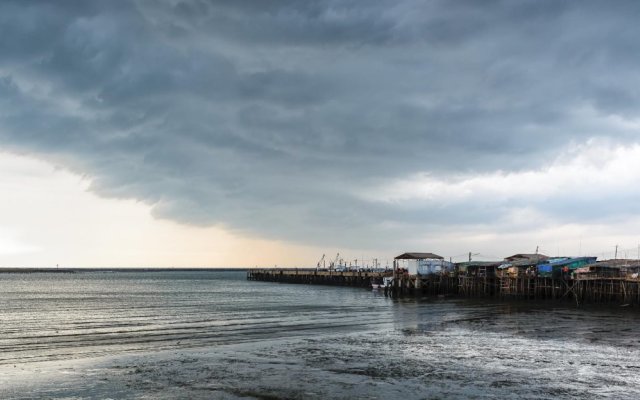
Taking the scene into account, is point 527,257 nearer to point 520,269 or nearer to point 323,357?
point 520,269

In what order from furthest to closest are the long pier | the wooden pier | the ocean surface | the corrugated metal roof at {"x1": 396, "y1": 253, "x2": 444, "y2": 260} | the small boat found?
the wooden pier < the corrugated metal roof at {"x1": 396, "y1": 253, "x2": 444, "y2": 260} < the small boat < the long pier < the ocean surface

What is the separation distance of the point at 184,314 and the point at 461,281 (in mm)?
46508

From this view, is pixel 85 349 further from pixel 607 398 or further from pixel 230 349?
pixel 607 398

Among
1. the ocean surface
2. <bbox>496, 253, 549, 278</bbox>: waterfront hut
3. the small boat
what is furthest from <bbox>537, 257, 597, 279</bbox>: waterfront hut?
the ocean surface

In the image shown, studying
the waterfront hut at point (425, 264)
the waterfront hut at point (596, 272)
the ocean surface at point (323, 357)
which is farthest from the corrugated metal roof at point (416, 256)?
the ocean surface at point (323, 357)

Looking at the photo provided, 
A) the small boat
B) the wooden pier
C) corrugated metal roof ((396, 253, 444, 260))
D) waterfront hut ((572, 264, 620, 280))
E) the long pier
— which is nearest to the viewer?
the long pier

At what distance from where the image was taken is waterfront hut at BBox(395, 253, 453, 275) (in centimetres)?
9262

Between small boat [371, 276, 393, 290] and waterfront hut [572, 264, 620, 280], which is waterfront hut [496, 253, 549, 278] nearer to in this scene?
waterfront hut [572, 264, 620, 280]

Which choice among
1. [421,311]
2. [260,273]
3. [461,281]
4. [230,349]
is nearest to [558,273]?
[461,281]

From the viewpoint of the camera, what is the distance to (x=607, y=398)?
1891cm

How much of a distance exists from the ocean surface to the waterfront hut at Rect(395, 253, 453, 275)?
44.3 m

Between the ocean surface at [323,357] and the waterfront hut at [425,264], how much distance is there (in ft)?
145

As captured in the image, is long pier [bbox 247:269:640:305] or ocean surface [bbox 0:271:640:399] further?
long pier [bbox 247:269:640:305]

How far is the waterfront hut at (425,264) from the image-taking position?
92.6 metres
